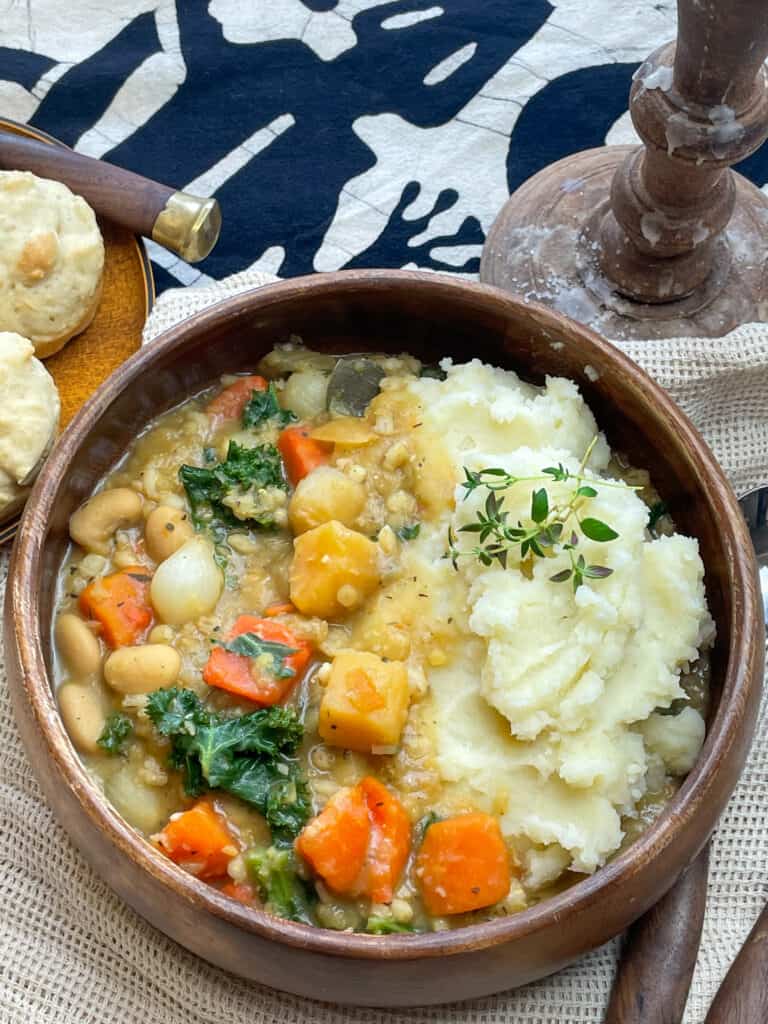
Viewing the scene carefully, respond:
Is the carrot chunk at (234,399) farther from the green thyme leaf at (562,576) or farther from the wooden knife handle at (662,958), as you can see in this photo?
the wooden knife handle at (662,958)

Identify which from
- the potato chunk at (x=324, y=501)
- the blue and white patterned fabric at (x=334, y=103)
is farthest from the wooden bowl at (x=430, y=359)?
the blue and white patterned fabric at (x=334, y=103)

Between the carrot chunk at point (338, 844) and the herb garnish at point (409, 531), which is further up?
the herb garnish at point (409, 531)

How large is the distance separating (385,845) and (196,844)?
469mm

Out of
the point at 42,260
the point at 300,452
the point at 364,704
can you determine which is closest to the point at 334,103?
the point at 42,260

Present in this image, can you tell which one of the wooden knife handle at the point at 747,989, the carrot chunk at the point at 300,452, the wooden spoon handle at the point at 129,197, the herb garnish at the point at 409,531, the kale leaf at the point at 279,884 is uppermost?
the wooden spoon handle at the point at 129,197

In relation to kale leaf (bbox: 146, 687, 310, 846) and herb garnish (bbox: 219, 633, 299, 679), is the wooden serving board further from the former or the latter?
kale leaf (bbox: 146, 687, 310, 846)

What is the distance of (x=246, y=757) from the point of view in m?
3.34

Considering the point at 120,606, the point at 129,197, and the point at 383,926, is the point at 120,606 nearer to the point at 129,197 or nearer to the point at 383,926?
the point at 383,926

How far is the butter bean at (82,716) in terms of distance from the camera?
338 centimetres

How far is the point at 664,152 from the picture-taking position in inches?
161

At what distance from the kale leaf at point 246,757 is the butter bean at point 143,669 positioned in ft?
0.13

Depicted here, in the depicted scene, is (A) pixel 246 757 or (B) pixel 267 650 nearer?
(A) pixel 246 757

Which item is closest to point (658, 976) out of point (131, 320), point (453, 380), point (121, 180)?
point (453, 380)

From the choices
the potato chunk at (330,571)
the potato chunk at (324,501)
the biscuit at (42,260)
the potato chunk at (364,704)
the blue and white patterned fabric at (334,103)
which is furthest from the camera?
the blue and white patterned fabric at (334,103)
